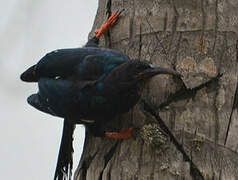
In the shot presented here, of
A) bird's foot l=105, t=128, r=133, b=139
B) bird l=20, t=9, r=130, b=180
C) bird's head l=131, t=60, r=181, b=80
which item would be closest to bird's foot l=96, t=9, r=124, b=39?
bird l=20, t=9, r=130, b=180

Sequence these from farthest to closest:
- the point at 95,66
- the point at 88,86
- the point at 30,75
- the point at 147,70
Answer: the point at 30,75 < the point at 95,66 < the point at 88,86 < the point at 147,70

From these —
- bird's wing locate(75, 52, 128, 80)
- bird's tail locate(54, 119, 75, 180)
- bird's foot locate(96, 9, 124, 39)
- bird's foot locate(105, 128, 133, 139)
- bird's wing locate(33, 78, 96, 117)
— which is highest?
bird's foot locate(96, 9, 124, 39)

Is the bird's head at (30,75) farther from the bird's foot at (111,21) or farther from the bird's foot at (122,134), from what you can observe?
the bird's foot at (122,134)

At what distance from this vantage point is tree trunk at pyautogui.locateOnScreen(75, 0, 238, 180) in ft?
7.81

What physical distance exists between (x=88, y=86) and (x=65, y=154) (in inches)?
21.9

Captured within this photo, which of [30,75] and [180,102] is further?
[30,75]

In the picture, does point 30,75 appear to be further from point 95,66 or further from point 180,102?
point 180,102

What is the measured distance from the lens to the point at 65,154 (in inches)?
119

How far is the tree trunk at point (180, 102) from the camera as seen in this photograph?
238cm

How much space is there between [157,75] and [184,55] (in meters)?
0.20

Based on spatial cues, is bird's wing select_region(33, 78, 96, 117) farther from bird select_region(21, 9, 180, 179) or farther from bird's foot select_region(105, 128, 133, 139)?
bird's foot select_region(105, 128, 133, 139)

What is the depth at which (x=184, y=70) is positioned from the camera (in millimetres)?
2596

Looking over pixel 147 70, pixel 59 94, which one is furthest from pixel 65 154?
pixel 147 70

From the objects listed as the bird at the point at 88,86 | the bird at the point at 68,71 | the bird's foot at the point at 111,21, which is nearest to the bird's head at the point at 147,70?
the bird at the point at 88,86
